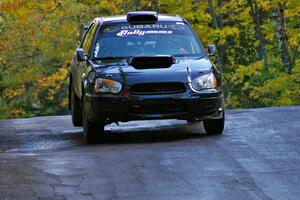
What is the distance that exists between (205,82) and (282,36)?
54.3ft

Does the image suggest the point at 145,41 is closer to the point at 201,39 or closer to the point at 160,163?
the point at 160,163

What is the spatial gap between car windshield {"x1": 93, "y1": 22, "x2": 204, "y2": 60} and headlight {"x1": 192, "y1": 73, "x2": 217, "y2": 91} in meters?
0.84

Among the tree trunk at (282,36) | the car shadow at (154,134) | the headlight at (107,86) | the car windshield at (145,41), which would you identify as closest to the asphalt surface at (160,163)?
the car shadow at (154,134)

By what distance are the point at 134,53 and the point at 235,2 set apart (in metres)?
16.2

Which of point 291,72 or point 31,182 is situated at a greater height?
point 31,182

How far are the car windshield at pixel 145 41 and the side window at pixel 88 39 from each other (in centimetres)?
34

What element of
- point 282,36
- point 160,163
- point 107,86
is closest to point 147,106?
point 107,86

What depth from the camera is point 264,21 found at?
3225cm

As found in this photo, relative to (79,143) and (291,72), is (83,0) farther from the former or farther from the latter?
(79,143)

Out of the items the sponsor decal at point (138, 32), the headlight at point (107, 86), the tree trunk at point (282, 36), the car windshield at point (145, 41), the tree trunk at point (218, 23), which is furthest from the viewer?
the tree trunk at point (218, 23)

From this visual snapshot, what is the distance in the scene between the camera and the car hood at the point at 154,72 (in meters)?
11.3

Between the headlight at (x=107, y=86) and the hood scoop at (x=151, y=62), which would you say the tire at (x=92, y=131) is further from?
the hood scoop at (x=151, y=62)

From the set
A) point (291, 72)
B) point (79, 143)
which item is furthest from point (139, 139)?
point (291, 72)

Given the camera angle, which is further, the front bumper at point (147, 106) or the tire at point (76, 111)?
the tire at point (76, 111)
